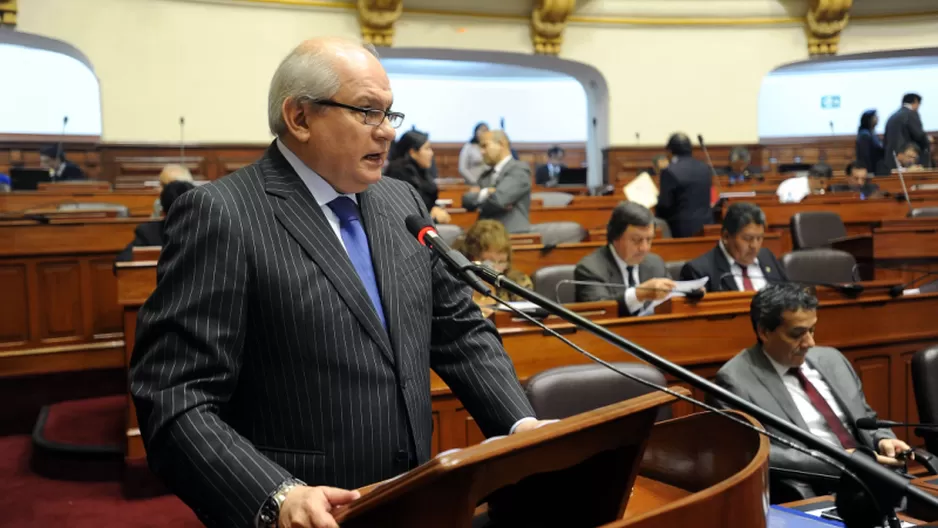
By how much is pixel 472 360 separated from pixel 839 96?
1459 centimetres

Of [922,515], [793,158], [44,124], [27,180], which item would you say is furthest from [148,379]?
[793,158]

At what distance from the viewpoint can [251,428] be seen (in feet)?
4.19

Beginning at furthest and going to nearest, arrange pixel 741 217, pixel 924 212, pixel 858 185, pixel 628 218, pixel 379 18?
pixel 379 18, pixel 858 185, pixel 924 212, pixel 741 217, pixel 628 218

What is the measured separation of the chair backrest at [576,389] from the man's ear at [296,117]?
124 centimetres

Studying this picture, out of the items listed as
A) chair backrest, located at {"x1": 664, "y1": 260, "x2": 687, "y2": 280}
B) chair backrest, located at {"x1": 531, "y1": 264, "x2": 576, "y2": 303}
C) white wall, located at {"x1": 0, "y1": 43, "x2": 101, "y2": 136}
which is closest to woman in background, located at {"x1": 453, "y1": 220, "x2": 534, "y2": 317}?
chair backrest, located at {"x1": 531, "y1": 264, "x2": 576, "y2": 303}

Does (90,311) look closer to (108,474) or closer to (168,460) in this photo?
(108,474)

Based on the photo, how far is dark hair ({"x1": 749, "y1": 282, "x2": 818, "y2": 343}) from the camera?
2.74 m

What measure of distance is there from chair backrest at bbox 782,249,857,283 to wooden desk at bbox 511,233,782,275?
709 mm

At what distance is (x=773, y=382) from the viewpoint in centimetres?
275

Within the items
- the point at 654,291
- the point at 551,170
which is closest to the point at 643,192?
the point at 654,291

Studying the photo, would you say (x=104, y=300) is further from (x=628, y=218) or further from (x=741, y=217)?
(x=741, y=217)

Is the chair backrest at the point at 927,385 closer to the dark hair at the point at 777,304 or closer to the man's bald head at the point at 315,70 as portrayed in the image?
the dark hair at the point at 777,304

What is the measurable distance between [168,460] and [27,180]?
7.01 metres

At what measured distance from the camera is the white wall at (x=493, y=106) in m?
13.3
